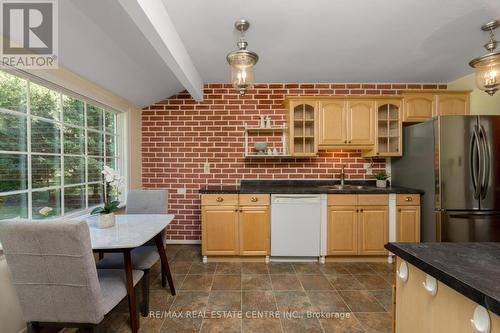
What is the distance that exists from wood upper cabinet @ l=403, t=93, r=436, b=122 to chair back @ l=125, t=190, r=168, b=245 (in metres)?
3.16

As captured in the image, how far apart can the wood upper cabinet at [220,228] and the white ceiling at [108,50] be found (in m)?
1.66

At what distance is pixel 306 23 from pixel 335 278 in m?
2.52

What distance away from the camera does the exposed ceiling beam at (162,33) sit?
1.29m

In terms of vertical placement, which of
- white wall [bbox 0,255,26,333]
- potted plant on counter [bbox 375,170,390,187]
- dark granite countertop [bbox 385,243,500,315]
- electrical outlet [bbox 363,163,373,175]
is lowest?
white wall [bbox 0,255,26,333]

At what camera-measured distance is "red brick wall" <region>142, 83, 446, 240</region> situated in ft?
10.5

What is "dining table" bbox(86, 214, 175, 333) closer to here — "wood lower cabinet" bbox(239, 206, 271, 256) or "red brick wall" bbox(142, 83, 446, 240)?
"wood lower cabinet" bbox(239, 206, 271, 256)

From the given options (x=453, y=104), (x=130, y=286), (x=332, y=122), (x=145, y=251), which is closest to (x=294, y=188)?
(x=332, y=122)

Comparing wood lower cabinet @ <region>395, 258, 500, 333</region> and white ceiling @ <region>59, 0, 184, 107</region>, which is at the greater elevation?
white ceiling @ <region>59, 0, 184, 107</region>

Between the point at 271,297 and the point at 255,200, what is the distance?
105 centimetres

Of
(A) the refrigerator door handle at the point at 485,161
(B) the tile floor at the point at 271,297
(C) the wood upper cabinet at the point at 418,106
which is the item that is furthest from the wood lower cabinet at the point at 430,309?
(C) the wood upper cabinet at the point at 418,106

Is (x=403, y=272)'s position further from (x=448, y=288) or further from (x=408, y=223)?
(x=408, y=223)

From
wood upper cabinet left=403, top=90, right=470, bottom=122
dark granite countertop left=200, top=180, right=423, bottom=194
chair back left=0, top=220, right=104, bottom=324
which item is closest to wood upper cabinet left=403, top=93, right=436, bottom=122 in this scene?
wood upper cabinet left=403, top=90, right=470, bottom=122

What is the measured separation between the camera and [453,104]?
285 centimetres

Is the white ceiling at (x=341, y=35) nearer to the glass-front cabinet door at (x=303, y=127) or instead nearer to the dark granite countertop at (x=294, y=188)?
the glass-front cabinet door at (x=303, y=127)
